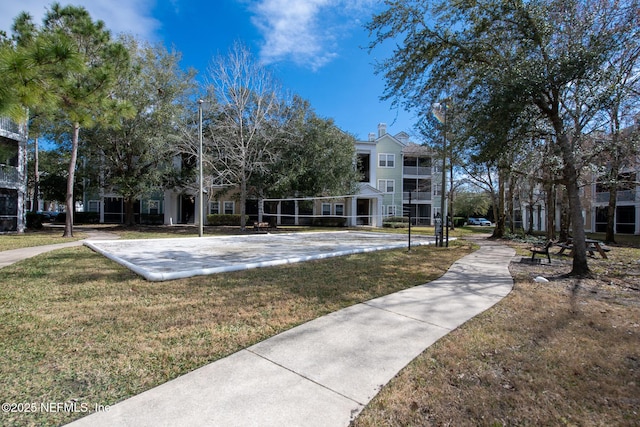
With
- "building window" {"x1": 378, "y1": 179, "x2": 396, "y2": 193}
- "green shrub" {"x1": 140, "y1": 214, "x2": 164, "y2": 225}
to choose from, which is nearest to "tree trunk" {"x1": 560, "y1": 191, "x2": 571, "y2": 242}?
"building window" {"x1": 378, "y1": 179, "x2": 396, "y2": 193}

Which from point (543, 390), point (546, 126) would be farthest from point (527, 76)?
point (543, 390)

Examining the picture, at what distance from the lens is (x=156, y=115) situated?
2083cm

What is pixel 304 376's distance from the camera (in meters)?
2.97

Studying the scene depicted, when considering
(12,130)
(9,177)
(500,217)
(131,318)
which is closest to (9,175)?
(9,177)

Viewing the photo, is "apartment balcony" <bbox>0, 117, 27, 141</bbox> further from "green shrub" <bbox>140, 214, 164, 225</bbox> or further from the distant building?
"green shrub" <bbox>140, 214, 164, 225</bbox>

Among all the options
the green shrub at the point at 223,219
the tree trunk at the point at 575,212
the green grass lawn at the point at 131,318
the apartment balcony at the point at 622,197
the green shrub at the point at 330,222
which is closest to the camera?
the green grass lawn at the point at 131,318

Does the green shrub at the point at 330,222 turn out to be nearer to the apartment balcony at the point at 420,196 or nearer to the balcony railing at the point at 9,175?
the apartment balcony at the point at 420,196

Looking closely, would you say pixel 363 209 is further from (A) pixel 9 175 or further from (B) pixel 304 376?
(B) pixel 304 376

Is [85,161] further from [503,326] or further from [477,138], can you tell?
[503,326]

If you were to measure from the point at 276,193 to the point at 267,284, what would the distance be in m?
17.8

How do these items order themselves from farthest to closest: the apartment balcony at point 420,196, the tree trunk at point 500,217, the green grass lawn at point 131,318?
the apartment balcony at point 420,196 → the tree trunk at point 500,217 → the green grass lawn at point 131,318

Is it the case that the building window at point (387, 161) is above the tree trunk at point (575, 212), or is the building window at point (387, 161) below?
above

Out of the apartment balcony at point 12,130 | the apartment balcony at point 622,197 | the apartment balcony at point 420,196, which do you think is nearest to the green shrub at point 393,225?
the apartment balcony at point 420,196

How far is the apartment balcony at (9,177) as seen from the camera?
56.5ft
